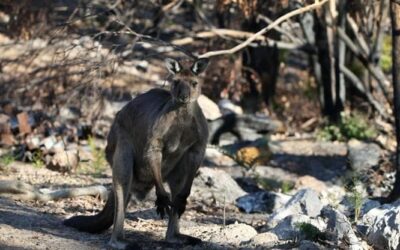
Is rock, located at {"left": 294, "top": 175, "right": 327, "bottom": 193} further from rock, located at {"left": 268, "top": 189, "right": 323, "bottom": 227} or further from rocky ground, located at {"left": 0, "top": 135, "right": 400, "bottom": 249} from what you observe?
rock, located at {"left": 268, "top": 189, "right": 323, "bottom": 227}

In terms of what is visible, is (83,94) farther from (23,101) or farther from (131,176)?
(131,176)

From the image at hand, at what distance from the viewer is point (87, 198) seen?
31.4 feet

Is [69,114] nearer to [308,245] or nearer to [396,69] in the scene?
[396,69]

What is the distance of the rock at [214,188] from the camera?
1087 cm

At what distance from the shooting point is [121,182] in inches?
295

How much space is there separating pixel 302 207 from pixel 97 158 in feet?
14.5

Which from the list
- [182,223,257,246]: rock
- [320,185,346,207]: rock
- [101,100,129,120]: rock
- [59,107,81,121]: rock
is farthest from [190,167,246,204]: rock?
[101,100,129,120]: rock

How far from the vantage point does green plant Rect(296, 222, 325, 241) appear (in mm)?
7395

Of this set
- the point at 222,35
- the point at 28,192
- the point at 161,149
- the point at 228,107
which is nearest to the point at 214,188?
the point at 28,192

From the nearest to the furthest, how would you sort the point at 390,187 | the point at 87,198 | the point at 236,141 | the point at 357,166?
the point at 87,198
the point at 390,187
the point at 357,166
the point at 236,141

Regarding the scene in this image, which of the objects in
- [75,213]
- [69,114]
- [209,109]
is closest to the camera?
[75,213]

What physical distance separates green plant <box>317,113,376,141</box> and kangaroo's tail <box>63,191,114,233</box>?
8391 millimetres

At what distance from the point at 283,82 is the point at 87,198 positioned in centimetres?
1112

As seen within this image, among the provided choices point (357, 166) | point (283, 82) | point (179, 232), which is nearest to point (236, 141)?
point (357, 166)
